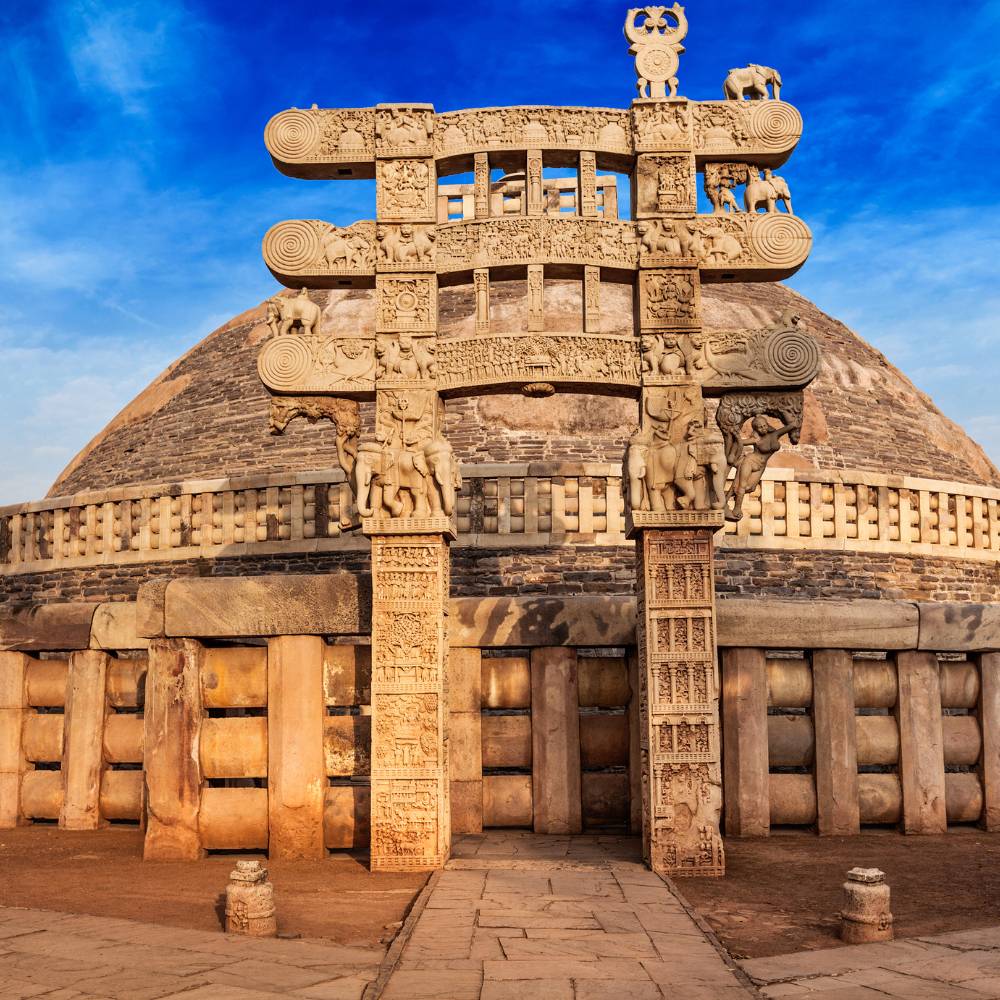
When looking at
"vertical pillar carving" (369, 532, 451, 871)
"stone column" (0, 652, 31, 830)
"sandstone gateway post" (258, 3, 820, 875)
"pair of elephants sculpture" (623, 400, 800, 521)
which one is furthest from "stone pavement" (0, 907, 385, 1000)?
"stone column" (0, 652, 31, 830)

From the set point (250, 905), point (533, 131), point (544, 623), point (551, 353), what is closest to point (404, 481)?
point (551, 353)

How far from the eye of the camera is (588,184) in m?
8.56

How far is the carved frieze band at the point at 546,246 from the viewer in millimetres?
8461

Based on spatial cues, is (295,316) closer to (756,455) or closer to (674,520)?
(674,520)

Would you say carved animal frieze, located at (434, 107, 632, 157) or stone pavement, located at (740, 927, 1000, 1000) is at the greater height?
carved animal frieze, located at (434, 107, 632, 157)

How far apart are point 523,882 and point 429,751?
4.22ft

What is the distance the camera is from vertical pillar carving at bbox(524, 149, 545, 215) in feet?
28.0

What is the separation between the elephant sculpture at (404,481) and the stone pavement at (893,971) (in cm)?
394

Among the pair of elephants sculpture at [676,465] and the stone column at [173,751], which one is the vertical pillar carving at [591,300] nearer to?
the pair of elephants sculpture at [676,465]

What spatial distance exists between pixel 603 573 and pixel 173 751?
25.4 ft

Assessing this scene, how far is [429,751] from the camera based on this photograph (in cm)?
805

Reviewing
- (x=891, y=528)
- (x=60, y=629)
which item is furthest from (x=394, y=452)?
(x=891, y=528)

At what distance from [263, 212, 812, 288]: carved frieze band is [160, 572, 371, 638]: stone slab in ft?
7.65

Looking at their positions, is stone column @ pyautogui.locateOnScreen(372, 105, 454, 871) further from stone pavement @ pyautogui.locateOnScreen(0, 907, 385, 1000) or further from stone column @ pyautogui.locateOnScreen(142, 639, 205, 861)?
stone pavement @ pyautogui.locateOnScreen(0, 907, 385, 1000)
